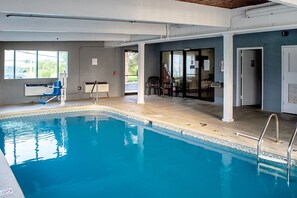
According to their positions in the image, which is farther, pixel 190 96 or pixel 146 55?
pixel 146 55

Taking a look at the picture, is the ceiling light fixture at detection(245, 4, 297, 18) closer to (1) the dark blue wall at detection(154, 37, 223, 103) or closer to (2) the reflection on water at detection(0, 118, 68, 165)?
(1) the dark blue wall at detection(154, 37, 223, 103)

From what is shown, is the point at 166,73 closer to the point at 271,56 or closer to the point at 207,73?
the point at 207,73

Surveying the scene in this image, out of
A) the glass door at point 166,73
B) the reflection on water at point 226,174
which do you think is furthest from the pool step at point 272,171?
the glass door at point 166,73

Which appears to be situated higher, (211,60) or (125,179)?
(211,60)

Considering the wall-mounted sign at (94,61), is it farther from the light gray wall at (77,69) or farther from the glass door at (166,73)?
the glass door at (166,73)

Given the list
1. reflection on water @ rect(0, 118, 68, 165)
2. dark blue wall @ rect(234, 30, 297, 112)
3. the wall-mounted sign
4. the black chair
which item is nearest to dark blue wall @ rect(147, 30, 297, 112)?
dark blue wall @ rect(234, 30, 297, 112)

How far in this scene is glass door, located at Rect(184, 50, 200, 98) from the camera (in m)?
12.2

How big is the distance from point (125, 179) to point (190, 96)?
8.49 m

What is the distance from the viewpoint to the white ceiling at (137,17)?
17.7 feet

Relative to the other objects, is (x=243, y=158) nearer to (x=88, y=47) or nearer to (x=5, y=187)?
(x=5, y=187)

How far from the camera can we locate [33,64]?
11.5 metres

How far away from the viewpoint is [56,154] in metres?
5.73

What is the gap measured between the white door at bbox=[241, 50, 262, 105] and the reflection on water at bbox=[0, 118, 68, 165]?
5973 mm

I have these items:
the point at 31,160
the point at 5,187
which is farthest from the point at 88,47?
the point at 5,187
